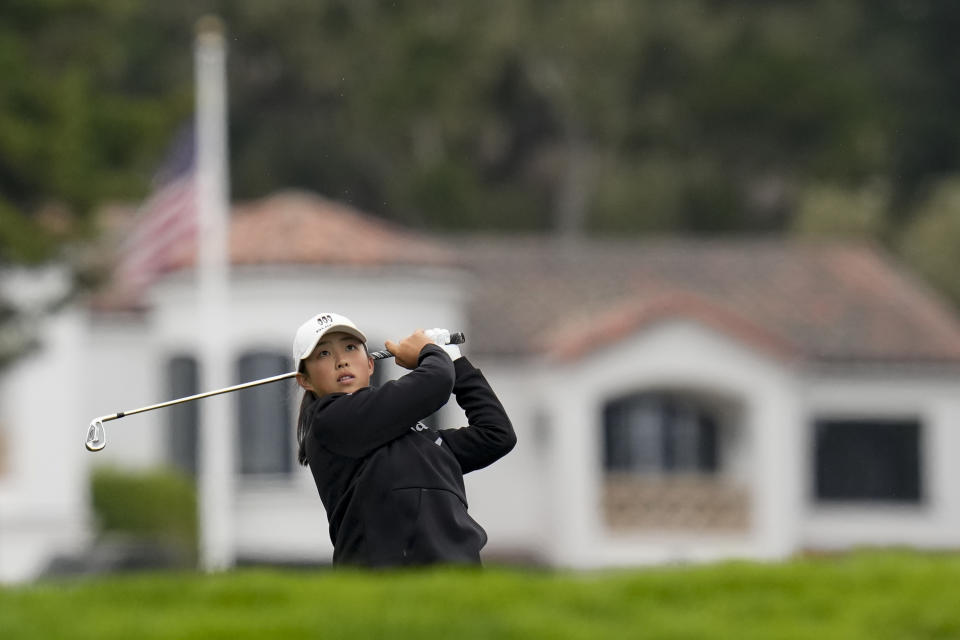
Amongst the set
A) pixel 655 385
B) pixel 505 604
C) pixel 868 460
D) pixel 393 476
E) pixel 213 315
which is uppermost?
pixel 213 315

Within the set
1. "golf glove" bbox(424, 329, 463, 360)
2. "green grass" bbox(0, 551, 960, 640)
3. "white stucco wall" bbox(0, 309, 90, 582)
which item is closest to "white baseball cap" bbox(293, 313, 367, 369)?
"golf glove" bbox(424, 329, 463, 360)

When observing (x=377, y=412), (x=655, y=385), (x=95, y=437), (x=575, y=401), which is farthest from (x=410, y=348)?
(x=655, y=385)

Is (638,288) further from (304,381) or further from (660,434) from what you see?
(304,381)

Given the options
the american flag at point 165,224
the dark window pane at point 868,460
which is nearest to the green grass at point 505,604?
the american flag at point 165,224

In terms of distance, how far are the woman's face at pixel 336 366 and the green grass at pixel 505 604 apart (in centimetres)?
88

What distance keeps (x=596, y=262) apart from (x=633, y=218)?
14.9 m

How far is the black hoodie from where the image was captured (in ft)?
21.4

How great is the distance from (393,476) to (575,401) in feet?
90.7

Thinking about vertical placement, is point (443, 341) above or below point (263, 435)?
below

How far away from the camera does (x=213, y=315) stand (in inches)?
1240

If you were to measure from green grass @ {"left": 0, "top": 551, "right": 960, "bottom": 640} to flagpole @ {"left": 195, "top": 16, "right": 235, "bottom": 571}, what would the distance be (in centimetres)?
2170

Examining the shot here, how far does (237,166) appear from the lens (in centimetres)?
5431

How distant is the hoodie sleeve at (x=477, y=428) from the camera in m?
6.95

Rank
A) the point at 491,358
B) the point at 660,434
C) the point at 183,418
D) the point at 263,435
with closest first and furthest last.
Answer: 1. the point at 263,435
2. the point at 183,418
3. the point at 491,358
4. the point at 660,434
